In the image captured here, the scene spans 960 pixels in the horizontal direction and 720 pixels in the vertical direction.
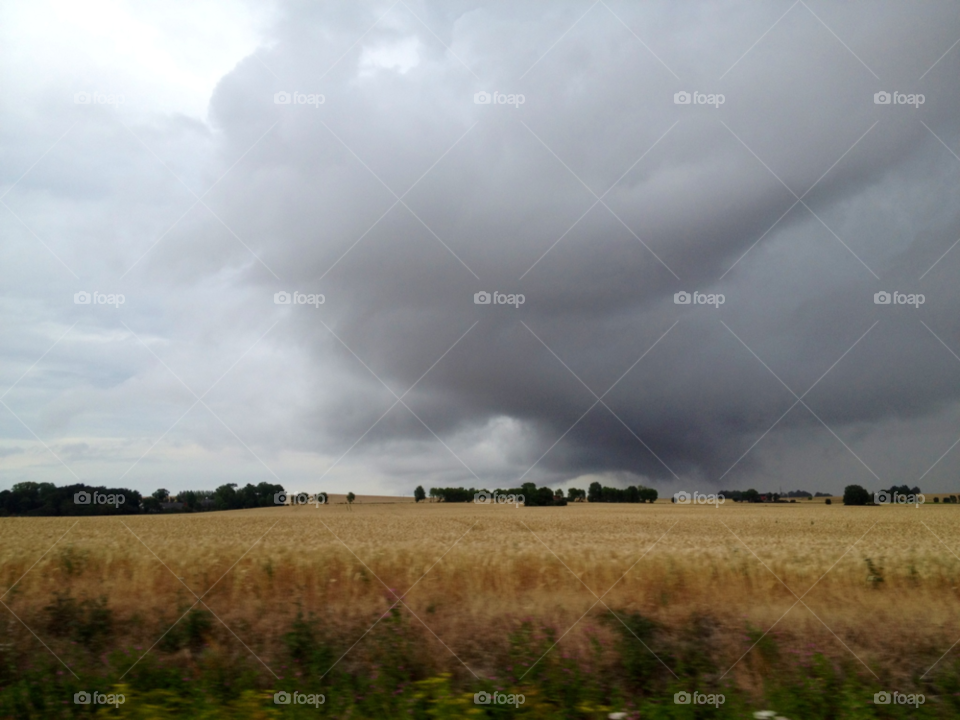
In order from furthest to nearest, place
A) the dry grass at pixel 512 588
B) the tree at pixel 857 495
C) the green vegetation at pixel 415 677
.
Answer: the tree at pixel 857 495 < the dry grass at pixel 512 588 < the green vegetation at pixel 415 677

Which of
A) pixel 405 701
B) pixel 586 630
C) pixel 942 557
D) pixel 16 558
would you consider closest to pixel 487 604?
pixel 586 630

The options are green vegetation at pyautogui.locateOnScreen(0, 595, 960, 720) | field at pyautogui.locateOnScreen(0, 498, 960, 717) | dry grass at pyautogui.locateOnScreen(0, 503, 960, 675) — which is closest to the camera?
green vegetation at pyautogui.locateOnScreen(0, 595, 960, 720)

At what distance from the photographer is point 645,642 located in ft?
27.4

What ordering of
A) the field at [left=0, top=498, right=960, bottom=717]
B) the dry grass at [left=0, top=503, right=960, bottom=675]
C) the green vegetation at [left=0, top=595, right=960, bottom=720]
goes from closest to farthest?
the green vegetation at [left=0, top=595, right=960, bottom=720] → the field at [left=0, top=498, right=960, bottom=717] → the dry grass at [left=0, top=503, right=960, bottom=675]

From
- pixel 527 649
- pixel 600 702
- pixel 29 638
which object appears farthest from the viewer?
pixel 29 638

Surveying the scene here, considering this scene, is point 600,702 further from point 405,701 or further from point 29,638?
point 29,638

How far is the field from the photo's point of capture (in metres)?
7.95

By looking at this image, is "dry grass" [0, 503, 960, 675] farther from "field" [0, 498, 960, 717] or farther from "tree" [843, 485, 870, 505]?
"tree" [843, 485, 870, 505]

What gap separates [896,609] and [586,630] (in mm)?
6289

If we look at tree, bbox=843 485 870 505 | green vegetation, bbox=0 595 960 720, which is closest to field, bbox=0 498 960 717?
green vegetation, bbox=0 595 960 720

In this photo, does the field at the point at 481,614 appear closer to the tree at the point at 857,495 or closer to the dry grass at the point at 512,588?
the dry grass at the point at 512,588

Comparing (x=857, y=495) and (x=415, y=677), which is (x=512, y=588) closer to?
(x=415, y=677)

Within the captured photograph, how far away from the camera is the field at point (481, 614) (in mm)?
7945

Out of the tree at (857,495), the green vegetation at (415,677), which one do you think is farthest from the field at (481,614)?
the tree at (857,495)
